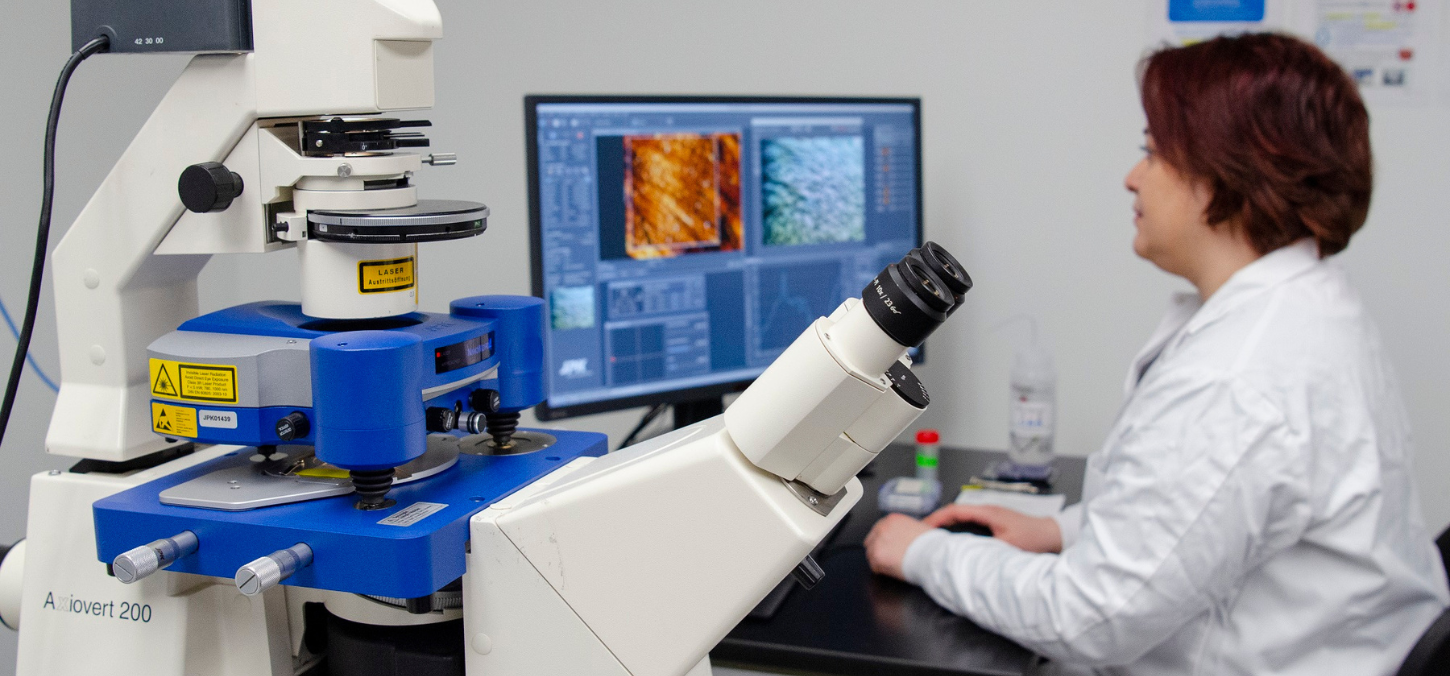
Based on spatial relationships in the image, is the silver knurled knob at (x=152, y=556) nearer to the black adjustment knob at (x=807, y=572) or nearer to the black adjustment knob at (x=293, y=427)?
the black adjustment knob at (x=293, y=427)

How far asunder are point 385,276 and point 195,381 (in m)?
0.14

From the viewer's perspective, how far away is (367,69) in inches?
29.8


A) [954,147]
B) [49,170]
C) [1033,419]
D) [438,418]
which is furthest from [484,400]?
[954,147]

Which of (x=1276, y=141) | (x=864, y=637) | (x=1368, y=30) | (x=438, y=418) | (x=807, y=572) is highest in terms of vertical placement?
(x=1368, y=30)

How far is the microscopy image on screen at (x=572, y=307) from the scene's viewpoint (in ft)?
5.06

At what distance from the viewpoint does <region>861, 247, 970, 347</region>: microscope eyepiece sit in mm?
632

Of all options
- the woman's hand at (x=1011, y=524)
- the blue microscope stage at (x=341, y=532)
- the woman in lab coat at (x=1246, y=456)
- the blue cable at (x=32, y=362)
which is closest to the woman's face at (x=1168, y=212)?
the woman in lab coat at (x=1246, y=456)

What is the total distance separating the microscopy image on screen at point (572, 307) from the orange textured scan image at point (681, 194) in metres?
0.09

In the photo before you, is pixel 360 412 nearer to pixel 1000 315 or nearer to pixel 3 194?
pixel 3 194

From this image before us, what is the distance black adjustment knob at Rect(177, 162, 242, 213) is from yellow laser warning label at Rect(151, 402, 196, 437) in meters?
0.13

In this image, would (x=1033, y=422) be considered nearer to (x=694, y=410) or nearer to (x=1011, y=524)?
(x=1011, y=524)

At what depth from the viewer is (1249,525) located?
118 centimetres

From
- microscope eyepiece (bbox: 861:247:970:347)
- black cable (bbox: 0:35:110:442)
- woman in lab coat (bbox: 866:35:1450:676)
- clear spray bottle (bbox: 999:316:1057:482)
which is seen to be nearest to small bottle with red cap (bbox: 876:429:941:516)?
clear spray bottle (bbox: 999:316:1057:482)

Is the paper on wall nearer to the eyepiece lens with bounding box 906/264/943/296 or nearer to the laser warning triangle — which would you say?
the eyepiece lens with bounding box 906/264/943/296
